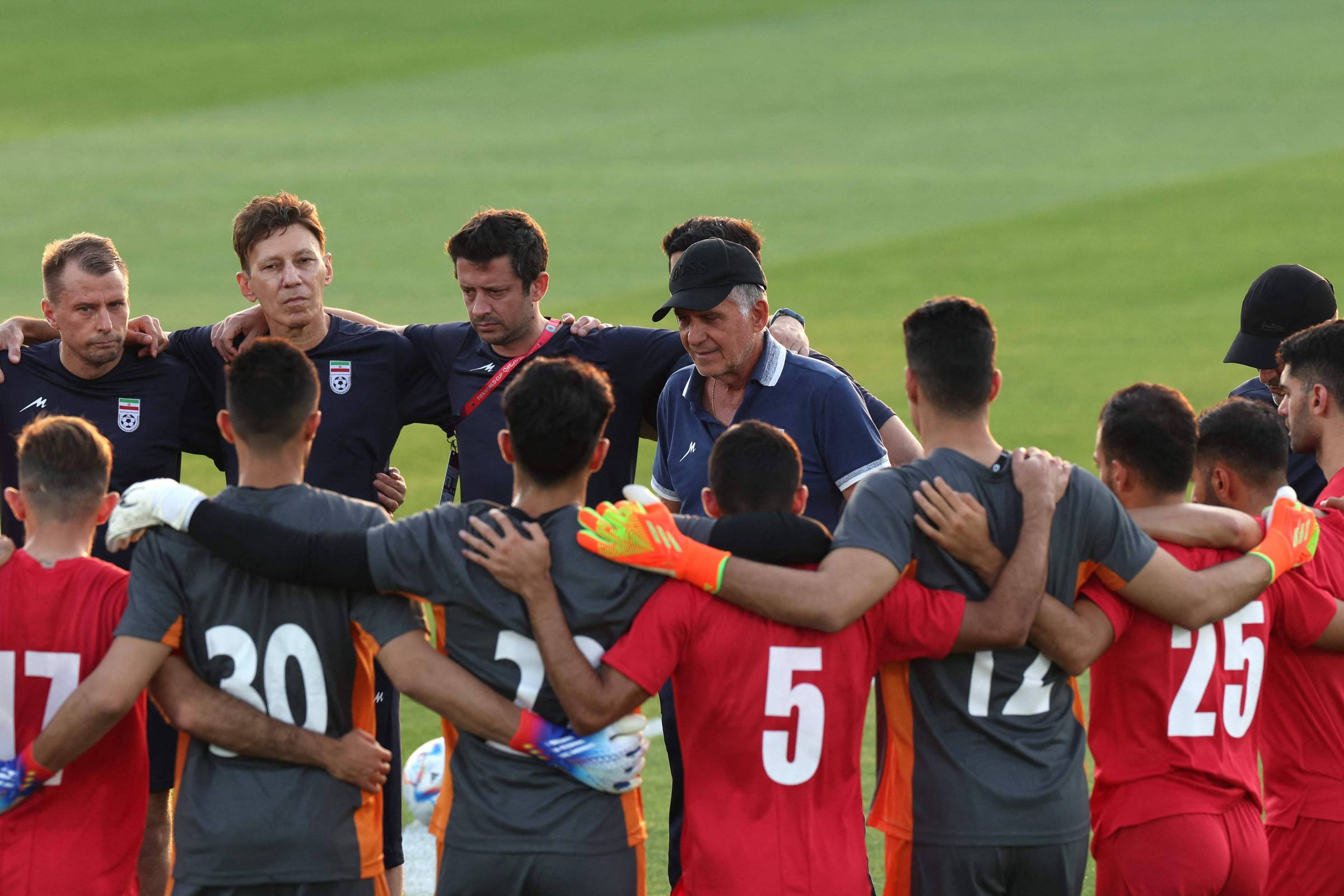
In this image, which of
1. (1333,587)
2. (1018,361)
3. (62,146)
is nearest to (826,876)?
(1333,587)

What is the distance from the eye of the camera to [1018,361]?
16531mm

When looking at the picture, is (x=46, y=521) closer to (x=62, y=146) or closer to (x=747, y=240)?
(x=747, y=240)

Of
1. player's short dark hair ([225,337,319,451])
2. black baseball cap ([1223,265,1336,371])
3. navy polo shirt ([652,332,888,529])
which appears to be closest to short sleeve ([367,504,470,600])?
player's short dark hair ([225,337,319,451])

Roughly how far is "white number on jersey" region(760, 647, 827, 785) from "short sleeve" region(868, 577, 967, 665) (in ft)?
0.70

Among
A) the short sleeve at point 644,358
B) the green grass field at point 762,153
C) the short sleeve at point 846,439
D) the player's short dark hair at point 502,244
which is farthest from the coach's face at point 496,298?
the green grass field at point 762,153

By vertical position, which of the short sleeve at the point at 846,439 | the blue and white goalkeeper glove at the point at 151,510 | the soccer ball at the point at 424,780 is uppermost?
the short sleeve at the point at 846,439

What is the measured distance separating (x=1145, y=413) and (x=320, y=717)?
2253 millimetres

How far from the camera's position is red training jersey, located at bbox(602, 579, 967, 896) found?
3828mm

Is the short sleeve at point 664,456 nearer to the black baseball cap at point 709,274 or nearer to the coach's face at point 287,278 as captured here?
the black baseball cap at point 709,274

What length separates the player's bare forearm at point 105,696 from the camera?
3.84 metres

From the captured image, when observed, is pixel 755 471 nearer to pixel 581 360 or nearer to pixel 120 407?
pixel 581 360

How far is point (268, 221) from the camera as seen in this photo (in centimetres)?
570

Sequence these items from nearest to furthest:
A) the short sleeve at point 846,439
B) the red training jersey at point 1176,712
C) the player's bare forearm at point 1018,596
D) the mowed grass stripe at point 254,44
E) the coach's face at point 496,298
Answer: the player's bare forearm at point 1018,596, the red training jersey at point 1176,712, the short sleeve at point 846,439, the coach's face at point 496,298, the mowed grass stripe at point 254,44

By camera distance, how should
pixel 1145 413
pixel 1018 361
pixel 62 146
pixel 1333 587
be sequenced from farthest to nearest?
pixel 62 146 → pixel 1018 361 → pixel 1333 587 → pixel 1145 413
